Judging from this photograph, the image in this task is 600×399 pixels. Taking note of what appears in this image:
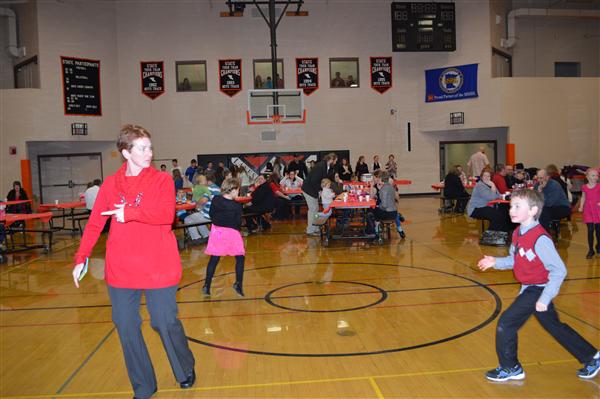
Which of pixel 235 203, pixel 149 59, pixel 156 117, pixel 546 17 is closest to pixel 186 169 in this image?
pixel 156 117

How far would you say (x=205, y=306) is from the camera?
662cm

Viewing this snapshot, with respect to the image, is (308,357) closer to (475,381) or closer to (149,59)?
(475,381)

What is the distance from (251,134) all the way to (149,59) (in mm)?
4909

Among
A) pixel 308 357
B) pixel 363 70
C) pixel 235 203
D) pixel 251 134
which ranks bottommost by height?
pixel 308 357

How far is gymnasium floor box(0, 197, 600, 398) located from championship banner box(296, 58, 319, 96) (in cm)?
1329

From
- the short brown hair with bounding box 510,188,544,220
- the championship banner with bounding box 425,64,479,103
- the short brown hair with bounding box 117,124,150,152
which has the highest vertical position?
the championship banner with bounding box 425,64,479,103

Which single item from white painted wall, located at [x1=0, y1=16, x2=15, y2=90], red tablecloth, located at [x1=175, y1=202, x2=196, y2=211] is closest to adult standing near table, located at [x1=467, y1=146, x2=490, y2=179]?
red tablecloth, located at [x1=175, y1=202, x2=196, y2=211]

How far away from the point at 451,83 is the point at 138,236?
19.4 meters

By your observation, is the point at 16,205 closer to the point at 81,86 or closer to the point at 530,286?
the point at 81,86

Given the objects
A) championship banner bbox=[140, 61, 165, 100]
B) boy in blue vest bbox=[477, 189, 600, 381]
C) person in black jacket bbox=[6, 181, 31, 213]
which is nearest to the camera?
boy in blue vest bbox=[477, 189, 600, 381]

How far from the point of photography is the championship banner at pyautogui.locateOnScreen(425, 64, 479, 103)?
20594mm

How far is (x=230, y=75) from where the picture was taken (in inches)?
845

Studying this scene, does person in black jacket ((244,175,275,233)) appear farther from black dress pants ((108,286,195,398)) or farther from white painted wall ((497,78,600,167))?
white painted wall ((497,78,600,167))

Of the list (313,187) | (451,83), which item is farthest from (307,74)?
(313,187)
